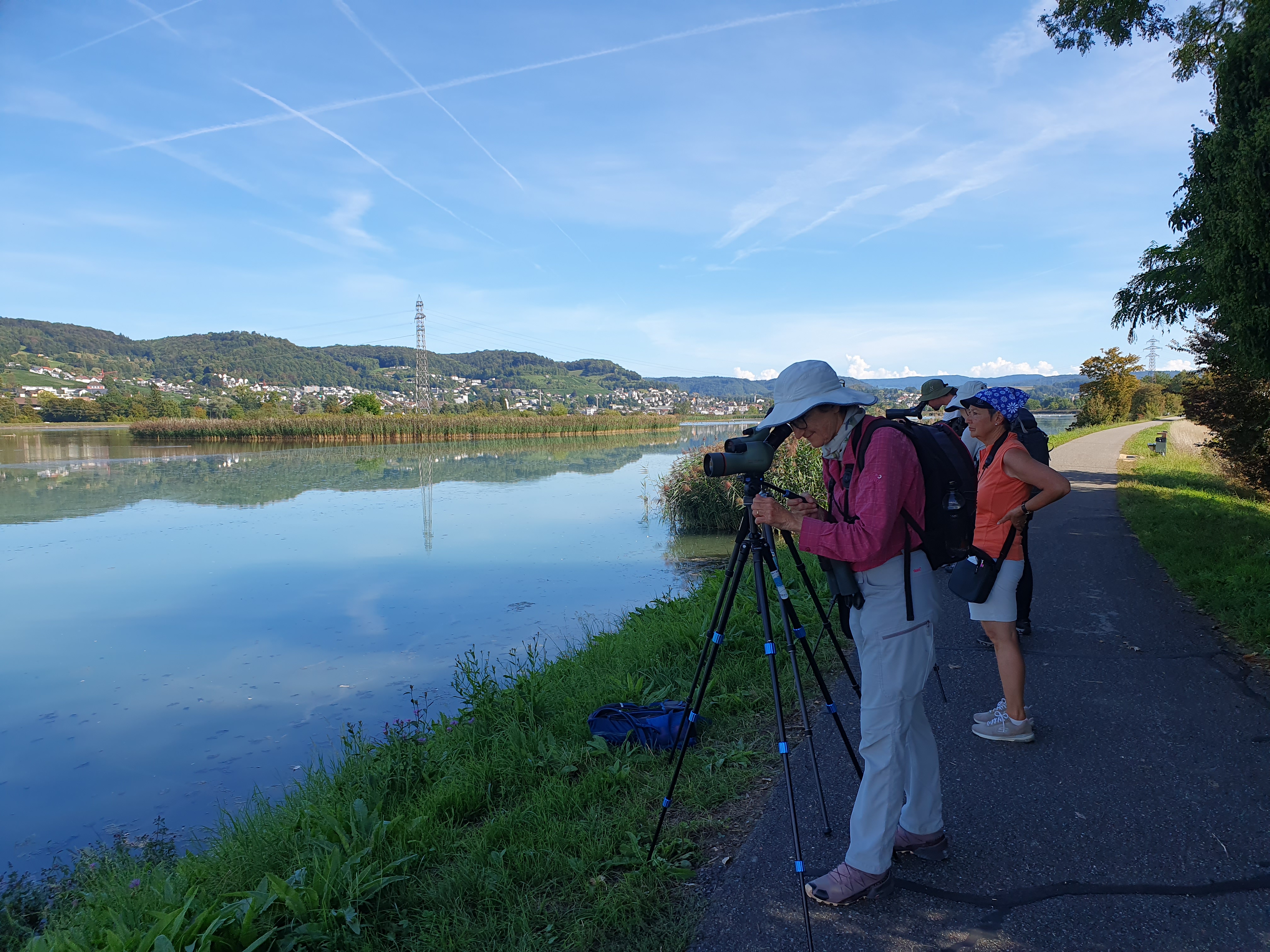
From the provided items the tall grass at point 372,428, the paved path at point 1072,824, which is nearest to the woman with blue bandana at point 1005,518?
the paved path at point 1072,824

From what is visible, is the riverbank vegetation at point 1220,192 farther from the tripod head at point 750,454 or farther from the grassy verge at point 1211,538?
the tripod head at point 750,454

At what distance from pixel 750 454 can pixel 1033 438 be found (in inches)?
123

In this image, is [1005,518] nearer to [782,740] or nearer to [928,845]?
[928,845]

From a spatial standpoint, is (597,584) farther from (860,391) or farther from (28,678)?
(860,391)

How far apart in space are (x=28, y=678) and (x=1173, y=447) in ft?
96.8

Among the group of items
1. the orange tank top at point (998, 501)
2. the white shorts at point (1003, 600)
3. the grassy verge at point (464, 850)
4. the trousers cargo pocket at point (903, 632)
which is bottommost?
the grassy verge at point (464, 850)

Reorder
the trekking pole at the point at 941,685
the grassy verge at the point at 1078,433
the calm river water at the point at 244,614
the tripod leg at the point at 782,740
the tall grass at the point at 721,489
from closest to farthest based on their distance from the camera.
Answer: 1. the tripod leg at the point at 782,740
2. the trekking pole at the point at 941,685
3. the calm river water at the point at 244,614
4. the tall grass at the point at 721,489
5. the grassy verge at the point at 1078,433

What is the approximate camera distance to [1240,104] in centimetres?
491

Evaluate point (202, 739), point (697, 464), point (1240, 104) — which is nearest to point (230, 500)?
point (697, 464)

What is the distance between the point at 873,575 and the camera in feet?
8.26

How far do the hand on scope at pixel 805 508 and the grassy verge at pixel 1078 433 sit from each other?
27.4 meters

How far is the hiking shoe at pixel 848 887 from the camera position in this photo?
253 centimetres

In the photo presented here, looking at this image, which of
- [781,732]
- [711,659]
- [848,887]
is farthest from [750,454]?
[848,887]

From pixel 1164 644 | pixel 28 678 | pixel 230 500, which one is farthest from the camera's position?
pixel 230 500
